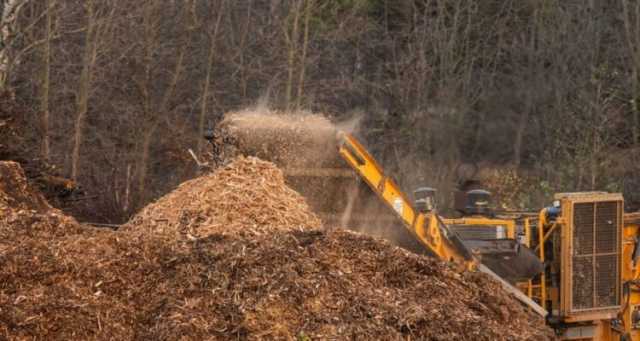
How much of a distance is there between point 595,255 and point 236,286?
16.2ft

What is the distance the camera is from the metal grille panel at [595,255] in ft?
33.9

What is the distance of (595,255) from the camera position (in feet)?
34.3

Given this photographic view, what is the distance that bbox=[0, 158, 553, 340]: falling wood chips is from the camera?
6609mm

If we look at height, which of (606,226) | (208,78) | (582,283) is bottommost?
(582,283)

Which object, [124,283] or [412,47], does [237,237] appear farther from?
[412,47]

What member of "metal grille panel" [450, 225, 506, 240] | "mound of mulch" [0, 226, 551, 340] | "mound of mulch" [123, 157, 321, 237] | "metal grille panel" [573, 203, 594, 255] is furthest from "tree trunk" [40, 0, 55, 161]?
"mound of mulch" [0, 226, 551, 340]

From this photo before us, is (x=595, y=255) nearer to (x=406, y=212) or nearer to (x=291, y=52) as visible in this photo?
(x=406, y=212)

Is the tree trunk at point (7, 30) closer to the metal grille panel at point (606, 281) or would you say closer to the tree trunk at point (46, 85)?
the tree trunk at point (46, 85)

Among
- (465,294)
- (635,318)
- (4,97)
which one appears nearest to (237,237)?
(465,294)

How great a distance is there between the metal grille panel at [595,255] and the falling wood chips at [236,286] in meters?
2.41

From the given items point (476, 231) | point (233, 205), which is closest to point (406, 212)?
point (233, 205)

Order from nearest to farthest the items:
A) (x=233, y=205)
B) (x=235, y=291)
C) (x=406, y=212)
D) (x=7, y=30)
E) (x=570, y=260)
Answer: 1. (x=235, y=291)
2. (x=233, y=205)
3. (x=406, y=212)
4. (x=570, y=260)
5. (x=7, y=30)

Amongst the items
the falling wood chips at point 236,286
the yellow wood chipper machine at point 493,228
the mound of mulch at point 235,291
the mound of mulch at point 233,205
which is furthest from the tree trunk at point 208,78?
the mound of mulch at point 235,291

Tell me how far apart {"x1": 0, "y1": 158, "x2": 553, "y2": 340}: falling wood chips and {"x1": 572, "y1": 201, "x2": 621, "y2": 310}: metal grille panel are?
7.90ft
